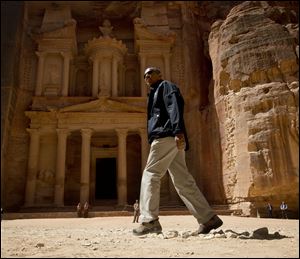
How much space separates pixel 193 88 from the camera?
24.5m

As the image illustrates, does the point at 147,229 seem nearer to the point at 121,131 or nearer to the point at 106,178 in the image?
the point at 121,131

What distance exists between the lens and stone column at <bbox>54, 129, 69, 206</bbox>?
2111 centimetres

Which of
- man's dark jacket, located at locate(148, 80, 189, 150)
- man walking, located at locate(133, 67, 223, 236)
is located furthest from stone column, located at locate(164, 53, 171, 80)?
man walking, located at locate(133, 67, 223, 236)

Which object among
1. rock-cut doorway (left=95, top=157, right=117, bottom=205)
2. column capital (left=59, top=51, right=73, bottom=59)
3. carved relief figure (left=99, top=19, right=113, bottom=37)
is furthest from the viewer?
carved relief figure (left=99, top=19, right=113, bottom=37)

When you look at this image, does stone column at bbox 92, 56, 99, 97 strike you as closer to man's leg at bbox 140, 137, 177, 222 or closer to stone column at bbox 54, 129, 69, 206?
stone column at bbox 54, 129, 69, 206

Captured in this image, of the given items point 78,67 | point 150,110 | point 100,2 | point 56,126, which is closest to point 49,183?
point 56,126

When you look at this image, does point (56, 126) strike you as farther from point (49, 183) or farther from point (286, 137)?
point (286, 137)

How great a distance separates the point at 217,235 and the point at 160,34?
2364 centimetres

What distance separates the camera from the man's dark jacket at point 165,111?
4.70 metres

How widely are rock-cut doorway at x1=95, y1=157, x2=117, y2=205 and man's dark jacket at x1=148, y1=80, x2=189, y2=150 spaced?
21135 mm

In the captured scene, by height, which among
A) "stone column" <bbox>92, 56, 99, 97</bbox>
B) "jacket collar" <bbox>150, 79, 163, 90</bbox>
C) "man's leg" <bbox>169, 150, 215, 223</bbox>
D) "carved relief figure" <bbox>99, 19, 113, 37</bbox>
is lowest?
"man's leg" <bbox>169, 150, 215, 223</bbox>

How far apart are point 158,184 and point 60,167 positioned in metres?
17.9

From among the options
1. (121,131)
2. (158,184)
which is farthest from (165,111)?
(121,131)

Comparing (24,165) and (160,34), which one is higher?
(160,34)
